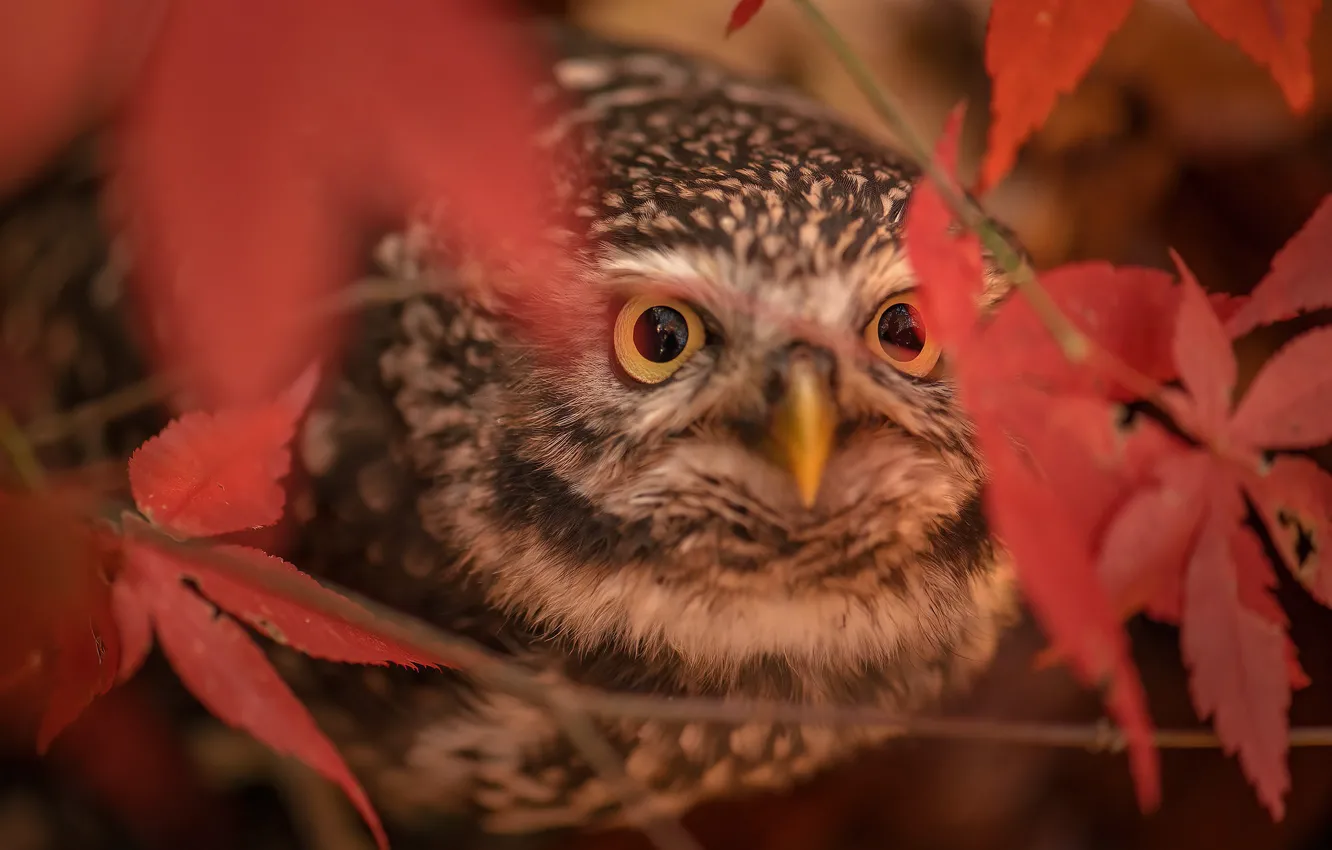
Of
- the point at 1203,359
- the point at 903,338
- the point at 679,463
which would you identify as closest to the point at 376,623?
the point at 679,463

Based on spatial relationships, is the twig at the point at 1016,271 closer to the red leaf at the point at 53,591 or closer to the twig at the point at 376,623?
the twig at the point at 376,623

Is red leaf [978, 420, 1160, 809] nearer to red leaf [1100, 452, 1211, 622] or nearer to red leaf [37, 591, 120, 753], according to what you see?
red leaf [1100, 452, 1211, 622]

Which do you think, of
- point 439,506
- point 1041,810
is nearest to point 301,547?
point 439,506

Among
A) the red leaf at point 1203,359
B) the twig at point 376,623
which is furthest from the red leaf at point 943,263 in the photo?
the twig at point 376,623

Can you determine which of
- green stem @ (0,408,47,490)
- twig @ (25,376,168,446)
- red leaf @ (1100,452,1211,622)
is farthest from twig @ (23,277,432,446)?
red leaf @ (1100,452,1211,622)

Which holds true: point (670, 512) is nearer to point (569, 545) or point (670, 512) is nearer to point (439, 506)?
point (569, 545)

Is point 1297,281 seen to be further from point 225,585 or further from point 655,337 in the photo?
point 225,585
